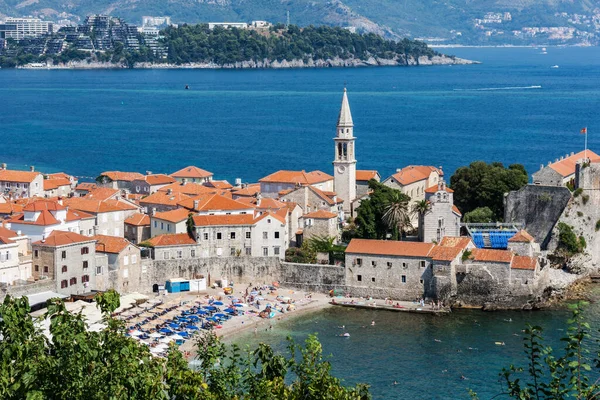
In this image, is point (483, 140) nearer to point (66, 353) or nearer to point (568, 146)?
point (568, 146)

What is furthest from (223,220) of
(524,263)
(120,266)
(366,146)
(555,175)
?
(366,146)

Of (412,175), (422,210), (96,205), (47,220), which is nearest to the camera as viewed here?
(47,220)

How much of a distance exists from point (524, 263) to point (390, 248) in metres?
6.57

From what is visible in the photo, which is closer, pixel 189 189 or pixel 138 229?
pixel 138 229

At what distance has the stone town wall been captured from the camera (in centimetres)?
5812

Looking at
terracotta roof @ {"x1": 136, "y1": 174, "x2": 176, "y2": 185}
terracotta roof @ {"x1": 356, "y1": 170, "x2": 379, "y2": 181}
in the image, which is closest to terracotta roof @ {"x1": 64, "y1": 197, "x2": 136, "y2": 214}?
terracotta roof @ {"x1": 136, "y1": 174, "x2": 176, "y2": 185}

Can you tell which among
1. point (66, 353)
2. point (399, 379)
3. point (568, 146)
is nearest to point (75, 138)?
point (568, 146)

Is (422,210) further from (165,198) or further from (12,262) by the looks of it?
(12,262)

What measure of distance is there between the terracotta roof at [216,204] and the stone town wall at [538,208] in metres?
14.6

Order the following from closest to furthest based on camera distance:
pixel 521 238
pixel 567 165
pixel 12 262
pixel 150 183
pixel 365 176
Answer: pixel 12 262 < pixel 521 238 < pixel 567 165 < pixel 365 176 < pixel 150 183

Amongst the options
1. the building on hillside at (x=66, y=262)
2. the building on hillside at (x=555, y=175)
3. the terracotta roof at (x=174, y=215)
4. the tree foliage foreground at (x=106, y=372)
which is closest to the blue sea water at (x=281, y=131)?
the building on hillside at (x=555, y=175)

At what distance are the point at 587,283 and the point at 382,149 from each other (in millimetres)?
67384

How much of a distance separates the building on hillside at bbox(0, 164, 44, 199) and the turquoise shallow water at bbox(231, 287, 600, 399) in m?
28.3

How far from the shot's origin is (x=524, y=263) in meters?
51.8
